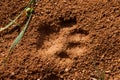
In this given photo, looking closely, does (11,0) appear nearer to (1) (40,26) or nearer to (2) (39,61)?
(1) (40,26)

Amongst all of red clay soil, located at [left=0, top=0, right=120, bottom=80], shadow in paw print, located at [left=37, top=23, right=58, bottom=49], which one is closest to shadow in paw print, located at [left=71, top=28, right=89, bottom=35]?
red clay soil, located at [left=0, top=0, right=120, bottom=80]

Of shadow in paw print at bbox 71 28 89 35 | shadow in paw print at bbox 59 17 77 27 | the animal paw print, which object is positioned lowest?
the animal paw print

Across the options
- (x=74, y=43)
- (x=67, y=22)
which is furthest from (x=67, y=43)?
(x=67, y=22)

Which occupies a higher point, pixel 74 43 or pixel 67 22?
pixel 67 22

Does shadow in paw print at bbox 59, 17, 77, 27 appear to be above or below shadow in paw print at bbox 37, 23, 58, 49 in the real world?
above

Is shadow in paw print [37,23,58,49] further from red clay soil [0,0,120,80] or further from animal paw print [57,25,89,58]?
animal paw print [57,25,89,58]

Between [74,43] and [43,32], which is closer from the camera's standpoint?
[74,43]

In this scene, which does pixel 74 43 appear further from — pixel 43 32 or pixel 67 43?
pixel 43 32

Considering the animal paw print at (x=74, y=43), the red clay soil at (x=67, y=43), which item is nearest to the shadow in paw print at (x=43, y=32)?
the red clay soil at (x=67, y=43)
